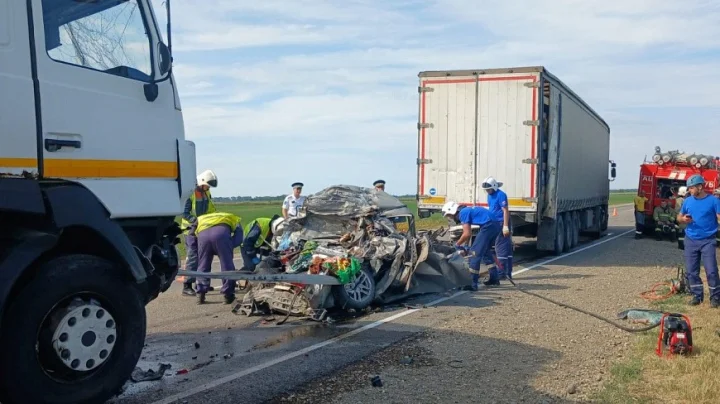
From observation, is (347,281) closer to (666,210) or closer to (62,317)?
(62,317)

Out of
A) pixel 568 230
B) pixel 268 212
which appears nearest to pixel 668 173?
pixel 568 230

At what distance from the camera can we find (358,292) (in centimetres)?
868

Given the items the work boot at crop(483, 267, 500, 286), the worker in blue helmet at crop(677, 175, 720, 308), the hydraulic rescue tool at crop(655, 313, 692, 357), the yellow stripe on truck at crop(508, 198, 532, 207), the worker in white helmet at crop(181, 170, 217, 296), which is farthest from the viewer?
the yellow stripe on truck at crop(508, 198, 532, 207)

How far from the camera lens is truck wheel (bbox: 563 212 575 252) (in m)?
17.5

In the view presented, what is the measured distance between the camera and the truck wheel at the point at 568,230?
17.5 meters

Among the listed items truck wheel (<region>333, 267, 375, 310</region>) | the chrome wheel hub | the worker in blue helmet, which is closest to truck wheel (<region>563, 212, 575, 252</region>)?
the worker in blue helmet

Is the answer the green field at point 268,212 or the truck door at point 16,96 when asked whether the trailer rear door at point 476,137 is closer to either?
the green field at point 268,212

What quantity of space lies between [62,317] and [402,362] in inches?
117

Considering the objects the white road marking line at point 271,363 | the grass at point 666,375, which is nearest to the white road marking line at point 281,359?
the white road marking line at point 271,363

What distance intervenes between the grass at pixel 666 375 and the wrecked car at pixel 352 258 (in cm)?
321

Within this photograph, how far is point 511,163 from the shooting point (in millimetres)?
14555

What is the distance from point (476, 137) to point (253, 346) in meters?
9.07

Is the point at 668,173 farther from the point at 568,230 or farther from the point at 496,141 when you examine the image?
the point at 496,141

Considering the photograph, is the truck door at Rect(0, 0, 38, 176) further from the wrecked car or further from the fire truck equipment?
the fire truck equipment
